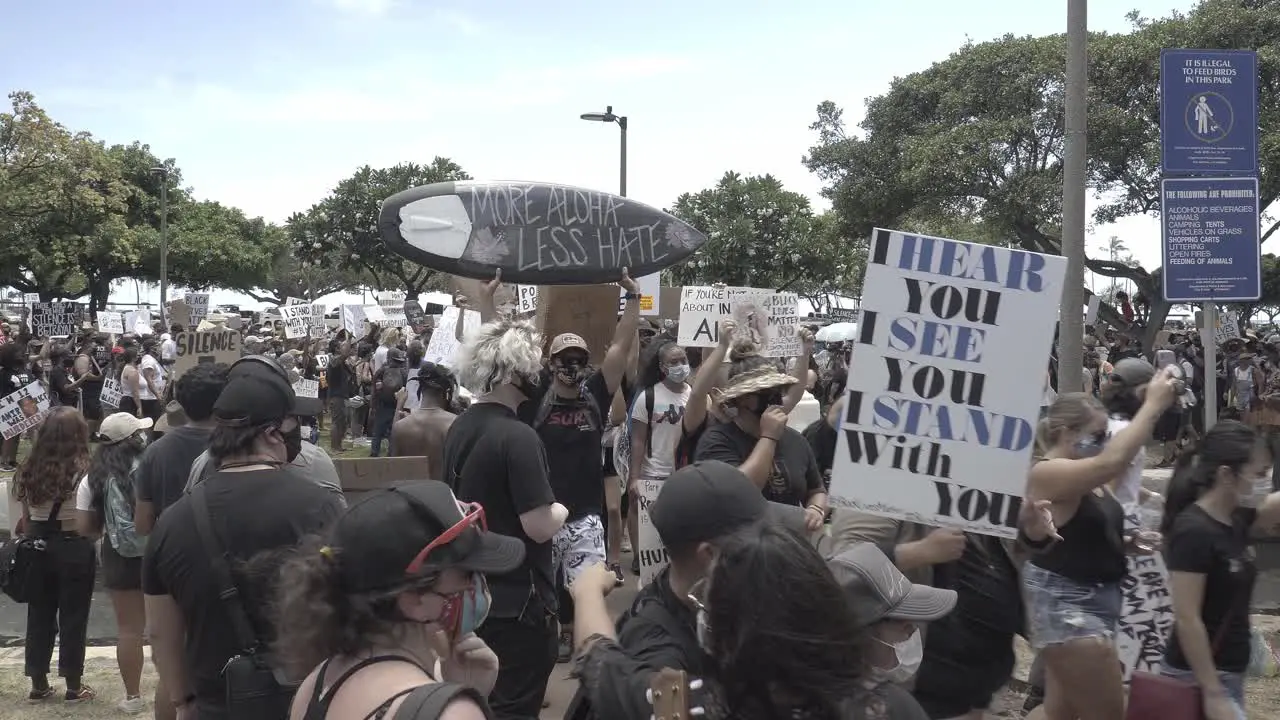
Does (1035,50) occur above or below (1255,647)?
above

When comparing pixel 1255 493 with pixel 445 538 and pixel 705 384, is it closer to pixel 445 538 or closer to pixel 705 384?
pixel 705 384

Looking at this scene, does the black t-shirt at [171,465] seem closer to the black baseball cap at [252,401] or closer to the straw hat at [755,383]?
the black baseball cap at [252,401]

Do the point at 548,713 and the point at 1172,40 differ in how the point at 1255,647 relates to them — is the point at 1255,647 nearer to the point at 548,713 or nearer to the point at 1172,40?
the point at 548,713

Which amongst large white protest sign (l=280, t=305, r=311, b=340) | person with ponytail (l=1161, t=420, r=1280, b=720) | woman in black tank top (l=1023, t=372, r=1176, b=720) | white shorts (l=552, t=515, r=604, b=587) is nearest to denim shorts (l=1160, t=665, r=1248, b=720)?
person with ponytail (l=1161, t=420, r=1280, b=720)

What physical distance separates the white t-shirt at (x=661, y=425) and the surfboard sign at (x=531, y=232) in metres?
1.22

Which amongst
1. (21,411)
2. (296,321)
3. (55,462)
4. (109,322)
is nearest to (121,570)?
(55,462)

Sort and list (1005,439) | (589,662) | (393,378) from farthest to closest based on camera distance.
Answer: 1. (393,378)
2. (1005,439)
3. (589,662)

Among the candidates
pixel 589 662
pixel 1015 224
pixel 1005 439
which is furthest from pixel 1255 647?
pixel 1015 224

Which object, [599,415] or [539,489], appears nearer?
[539,489]

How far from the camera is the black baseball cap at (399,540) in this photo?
89.5 inches

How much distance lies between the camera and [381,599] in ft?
7.36

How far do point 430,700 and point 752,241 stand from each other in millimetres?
40629

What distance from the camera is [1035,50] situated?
1215 inches

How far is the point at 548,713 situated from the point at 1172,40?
2832cm
